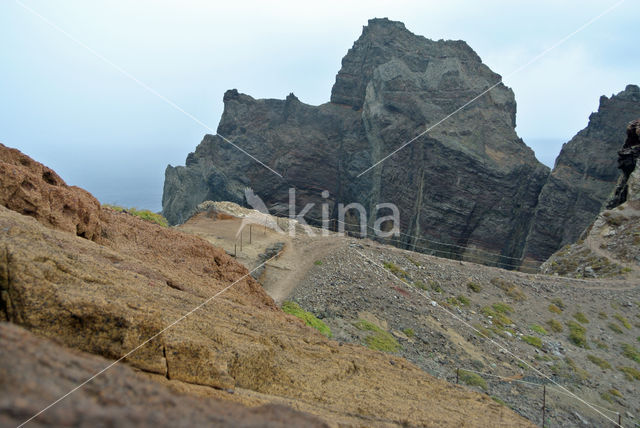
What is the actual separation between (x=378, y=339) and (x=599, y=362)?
10888 mm

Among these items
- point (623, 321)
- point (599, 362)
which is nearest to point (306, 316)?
point (599, 362)

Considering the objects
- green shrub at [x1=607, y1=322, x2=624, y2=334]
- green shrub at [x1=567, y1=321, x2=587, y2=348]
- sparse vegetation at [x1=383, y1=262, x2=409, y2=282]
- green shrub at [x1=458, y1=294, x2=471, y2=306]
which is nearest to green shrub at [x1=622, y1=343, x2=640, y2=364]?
green shrub at [x1=607, y1=322, x2=624, y2=334]

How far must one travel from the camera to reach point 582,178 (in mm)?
63031

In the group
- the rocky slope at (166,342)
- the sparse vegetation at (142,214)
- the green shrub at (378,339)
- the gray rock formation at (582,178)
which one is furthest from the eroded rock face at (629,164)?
the rocky slope at (166,342)

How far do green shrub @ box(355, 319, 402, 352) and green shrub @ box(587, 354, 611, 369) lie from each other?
9818 millimetres

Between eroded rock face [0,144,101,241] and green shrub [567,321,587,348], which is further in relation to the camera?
green shrub [567,321,587,348]

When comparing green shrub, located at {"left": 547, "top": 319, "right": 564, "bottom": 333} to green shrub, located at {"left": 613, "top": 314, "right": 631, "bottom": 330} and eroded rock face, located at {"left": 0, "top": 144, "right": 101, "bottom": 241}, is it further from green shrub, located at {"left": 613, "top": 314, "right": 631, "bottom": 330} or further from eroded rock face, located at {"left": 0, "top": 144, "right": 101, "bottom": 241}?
eroded rock face, located at {"left": 0, "top": 144, "right": 101, "bottom": 241}

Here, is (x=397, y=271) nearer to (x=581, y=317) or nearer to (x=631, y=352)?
(x=581, y=317)

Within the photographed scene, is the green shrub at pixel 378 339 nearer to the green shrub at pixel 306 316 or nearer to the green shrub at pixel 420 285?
the green shrub at pixel 306 316

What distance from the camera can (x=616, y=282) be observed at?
25.0 meters

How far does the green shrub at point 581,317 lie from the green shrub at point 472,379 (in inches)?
407

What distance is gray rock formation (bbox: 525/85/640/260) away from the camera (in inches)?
2409

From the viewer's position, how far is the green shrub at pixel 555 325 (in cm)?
1912

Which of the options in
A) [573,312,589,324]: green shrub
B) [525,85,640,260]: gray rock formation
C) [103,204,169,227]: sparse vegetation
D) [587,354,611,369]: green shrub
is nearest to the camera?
[587,354,611,369]: green shrub
